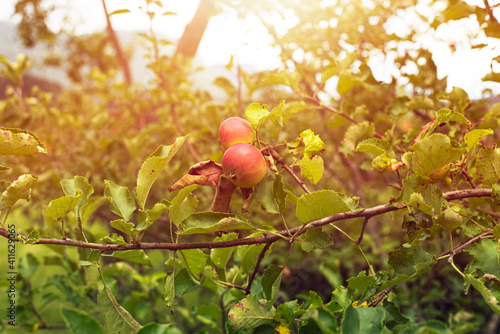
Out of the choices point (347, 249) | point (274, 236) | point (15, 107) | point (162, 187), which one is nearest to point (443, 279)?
point (347, 249)

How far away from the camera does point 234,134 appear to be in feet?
2.06

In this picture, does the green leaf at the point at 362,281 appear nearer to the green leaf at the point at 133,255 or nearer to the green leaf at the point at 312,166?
the green leaf at the point at 312,166

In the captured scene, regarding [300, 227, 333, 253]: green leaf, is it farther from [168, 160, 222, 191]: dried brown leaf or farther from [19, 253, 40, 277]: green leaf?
[19, 253, 40, 277]: green leaf

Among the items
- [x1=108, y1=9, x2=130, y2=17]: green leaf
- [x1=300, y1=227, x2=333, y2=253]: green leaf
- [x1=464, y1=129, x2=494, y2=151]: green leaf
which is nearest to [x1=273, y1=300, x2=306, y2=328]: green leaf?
[x1=300, y1=227, x2=333, y2=253]: green leaf

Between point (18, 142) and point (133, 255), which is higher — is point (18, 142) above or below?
above

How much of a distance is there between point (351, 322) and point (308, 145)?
1.04ft

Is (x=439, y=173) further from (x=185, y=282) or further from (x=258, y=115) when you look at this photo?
(x=185, y=282)

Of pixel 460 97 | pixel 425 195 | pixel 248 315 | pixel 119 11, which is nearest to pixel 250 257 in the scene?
pixel 248 315

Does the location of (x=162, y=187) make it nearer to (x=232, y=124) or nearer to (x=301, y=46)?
(x=301, y=46)

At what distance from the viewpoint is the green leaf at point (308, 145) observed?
2.10 ft

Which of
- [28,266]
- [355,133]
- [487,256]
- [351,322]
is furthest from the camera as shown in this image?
[28,266]

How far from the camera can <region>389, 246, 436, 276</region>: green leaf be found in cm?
58

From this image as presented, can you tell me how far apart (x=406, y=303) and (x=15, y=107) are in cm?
285

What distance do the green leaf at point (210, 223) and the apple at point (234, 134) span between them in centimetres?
14
